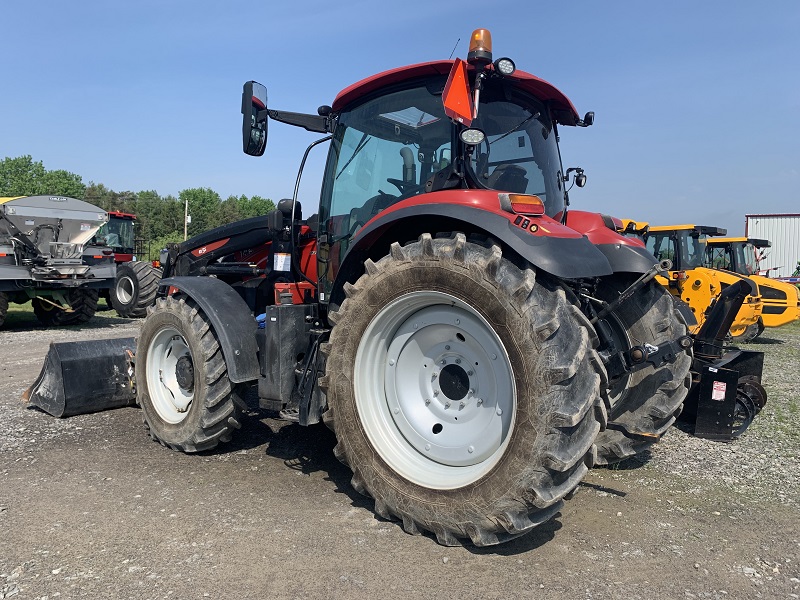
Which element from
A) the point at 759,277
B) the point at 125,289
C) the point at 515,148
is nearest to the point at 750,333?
the point at 759,277

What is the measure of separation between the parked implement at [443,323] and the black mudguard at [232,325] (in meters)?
0.01

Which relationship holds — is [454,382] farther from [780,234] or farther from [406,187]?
[780,234]

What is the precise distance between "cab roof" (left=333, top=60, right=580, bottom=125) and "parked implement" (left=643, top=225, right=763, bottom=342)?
7.68 meters

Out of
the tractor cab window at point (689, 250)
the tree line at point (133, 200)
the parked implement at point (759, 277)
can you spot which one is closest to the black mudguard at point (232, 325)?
the tractor cab window at point (689, 250)

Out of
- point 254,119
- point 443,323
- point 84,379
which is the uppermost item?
point 254,119

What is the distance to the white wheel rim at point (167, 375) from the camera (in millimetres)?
4648

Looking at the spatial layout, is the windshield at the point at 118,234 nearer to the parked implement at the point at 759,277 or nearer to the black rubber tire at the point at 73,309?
the black rubber tire at the point at 73,309

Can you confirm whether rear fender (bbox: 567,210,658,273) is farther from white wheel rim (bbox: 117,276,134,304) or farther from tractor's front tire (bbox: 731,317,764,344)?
white wheel rim (bbox: 117,276,134,304)

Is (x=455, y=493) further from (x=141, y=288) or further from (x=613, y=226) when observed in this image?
(x=141, y=288)

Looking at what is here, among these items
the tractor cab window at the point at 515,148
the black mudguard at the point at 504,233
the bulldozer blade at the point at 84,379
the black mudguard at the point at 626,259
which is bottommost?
the bulldozer blade at the point at 84,379

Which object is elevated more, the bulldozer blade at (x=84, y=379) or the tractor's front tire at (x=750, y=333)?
the bulldozer blade at (x=84, y=379)

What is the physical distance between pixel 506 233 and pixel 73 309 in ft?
41.4

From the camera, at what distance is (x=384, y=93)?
3.82 metres

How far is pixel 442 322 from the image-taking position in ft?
10.7
